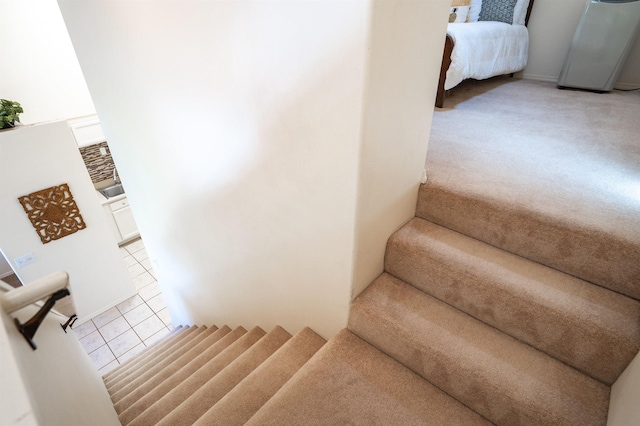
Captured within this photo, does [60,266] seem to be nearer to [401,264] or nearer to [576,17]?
[401,264]

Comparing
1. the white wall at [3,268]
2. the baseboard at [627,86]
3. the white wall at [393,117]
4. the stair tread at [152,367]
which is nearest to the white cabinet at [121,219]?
the white wall at [3,268]

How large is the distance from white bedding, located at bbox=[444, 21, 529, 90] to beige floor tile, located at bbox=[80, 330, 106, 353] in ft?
15.4

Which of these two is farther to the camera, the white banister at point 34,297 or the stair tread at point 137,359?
the stair tread at point 137,359

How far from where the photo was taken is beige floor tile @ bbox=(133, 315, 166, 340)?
144 inches

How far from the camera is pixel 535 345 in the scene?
3.76 feet

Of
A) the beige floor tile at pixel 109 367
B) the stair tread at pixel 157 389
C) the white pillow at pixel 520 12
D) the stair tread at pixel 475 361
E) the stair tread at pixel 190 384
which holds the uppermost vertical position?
the white pillow at pixel 520 12

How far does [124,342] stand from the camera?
356cm

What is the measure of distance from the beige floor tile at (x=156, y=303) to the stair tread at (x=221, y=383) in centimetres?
280

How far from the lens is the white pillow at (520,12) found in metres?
3.79

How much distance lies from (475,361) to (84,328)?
4452 mm

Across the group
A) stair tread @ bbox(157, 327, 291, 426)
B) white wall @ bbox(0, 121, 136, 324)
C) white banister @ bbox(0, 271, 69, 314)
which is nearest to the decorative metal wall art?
white wall @ bbox(0, 121, 136, 324)

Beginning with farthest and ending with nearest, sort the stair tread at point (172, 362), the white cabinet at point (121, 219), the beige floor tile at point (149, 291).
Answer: the white cabinet at point (121, 219), the beige floor tile at point (149, 291), the stair tread at point (172, 362)

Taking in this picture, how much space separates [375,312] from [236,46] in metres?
1.22

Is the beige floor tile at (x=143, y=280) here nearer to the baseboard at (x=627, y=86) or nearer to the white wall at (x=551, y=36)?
the white wall at (x=551, y=36)
